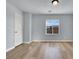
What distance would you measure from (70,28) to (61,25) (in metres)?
0.79

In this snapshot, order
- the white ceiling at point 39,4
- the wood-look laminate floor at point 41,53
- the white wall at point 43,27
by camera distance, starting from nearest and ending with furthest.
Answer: the wood-look laminate floor at point 41,53, the white ceiling at point 39,4, the white wall at point 43,27

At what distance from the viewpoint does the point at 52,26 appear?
9812 millimetres

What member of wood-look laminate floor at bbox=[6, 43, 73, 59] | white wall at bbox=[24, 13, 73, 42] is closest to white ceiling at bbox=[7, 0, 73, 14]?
wood-look laminate floor at bbox=[6, 43, 73, 59]

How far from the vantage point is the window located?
9.76 metres

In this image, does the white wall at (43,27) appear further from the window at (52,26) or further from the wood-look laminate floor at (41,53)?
the wood-look laminate floor at (41,53)

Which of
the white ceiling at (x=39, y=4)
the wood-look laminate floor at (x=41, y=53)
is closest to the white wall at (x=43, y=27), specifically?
the white ceiling at (x=39, y=4)

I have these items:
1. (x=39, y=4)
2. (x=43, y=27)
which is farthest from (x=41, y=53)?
(x=43, y=27)

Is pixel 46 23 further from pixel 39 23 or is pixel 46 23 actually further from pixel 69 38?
pixel 69 38

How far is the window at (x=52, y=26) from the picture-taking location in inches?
384

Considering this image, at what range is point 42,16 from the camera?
32.3 ft
